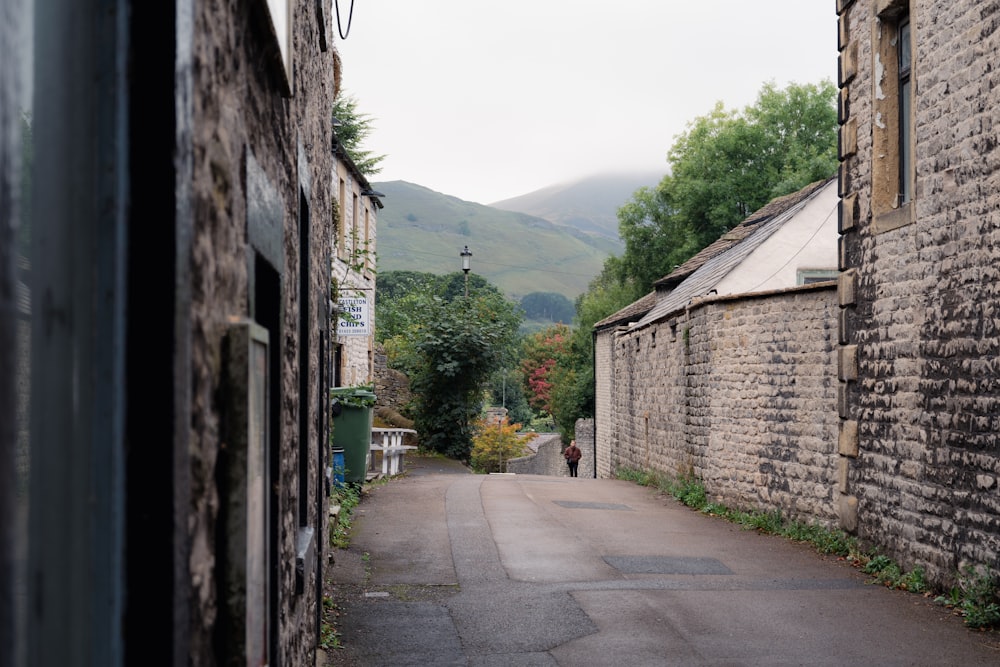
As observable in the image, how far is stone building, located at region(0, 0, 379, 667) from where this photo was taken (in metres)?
1.31

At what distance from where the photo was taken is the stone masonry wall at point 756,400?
12031 millimetres

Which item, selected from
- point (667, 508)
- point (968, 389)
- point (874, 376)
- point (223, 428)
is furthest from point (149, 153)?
point (667, 508)

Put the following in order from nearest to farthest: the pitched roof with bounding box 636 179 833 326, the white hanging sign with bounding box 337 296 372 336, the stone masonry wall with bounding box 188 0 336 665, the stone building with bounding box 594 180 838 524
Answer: the stone masonry wall with bounding box 188 0 336 665, the stone building with bounding box 594 180 838 524, the white hanging sign with bounding box 337 296 372 336, the pitched roof with bounding box 636 179 833 326

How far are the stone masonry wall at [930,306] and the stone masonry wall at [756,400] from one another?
1.41 metres

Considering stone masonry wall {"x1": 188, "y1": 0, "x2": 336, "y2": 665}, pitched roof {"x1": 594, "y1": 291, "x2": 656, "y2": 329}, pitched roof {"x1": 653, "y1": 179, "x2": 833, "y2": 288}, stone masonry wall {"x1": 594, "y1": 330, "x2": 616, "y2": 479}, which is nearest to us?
stone masonry wall {"x1": 188, "y1": 0, "x2": 336, "y2": 665}

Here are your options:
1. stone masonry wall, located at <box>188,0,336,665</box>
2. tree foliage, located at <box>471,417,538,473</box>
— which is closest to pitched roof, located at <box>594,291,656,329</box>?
tree foliage, located at <box>471,417,538,473</box>

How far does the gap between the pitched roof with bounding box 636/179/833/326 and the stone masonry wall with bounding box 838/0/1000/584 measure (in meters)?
7.33

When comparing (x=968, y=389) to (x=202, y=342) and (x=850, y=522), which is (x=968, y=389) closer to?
(x=850, y=522)

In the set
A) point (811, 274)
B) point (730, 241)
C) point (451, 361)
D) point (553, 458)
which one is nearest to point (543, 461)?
point (553, 458)

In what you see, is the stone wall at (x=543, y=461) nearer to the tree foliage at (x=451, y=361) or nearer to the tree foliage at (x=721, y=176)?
the tree foliage at (x=721, y=176)

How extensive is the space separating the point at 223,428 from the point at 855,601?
7682mm

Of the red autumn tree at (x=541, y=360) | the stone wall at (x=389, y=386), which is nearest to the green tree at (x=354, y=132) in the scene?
the stone wall at (x=389, y=386)

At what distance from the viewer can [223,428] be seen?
1.98m

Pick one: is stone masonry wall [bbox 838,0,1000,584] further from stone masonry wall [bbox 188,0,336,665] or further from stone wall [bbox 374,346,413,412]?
stone wall [bbox 374,346,413,412]
